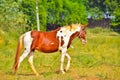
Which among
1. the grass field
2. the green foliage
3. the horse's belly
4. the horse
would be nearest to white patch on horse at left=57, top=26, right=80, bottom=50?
the horse

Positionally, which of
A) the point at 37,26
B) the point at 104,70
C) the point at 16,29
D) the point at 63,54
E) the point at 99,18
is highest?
the point at 63,54

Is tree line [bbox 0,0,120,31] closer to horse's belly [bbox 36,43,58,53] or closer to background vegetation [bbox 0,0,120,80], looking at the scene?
background vegetation [bbox 0,0,120,80]

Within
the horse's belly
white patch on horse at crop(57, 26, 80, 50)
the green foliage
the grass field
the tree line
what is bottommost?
the tree line

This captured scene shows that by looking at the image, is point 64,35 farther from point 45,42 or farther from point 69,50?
point 69,50

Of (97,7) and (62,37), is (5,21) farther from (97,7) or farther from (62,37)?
(97,7)

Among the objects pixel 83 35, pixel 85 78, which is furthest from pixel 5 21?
pixel 85 78

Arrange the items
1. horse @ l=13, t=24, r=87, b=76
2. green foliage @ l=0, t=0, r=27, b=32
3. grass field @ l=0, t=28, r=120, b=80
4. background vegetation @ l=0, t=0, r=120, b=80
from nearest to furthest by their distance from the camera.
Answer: grass field @ l=0, t=28, r=120, b=80 < horse @ l=13, t=24, r=87, b=76 < background vegetation @ l=0, t=0, r=120, b=80 < green foliage @ l=0, t=0, r=27, b=32

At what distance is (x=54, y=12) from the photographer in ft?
188

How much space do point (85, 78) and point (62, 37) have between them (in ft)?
8.12

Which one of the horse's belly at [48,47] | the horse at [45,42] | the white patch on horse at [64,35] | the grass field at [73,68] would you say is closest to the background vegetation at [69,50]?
the grass field at [73,68]

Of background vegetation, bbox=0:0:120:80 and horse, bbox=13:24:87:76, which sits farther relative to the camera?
background vegetation, bbox=0:0:120:80

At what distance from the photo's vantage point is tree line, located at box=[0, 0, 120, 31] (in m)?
32.9

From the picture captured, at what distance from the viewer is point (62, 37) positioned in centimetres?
1364

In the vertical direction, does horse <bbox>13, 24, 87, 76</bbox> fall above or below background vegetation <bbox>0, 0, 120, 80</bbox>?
above
